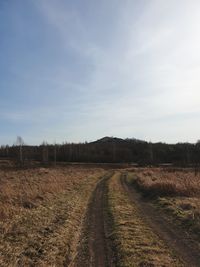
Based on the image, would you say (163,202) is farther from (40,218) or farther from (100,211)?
(40,218)

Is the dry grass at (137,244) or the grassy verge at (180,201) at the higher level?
the grassy verge at (180,201)

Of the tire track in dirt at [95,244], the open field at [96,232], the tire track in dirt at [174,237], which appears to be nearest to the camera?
the tire track in dirt at [95,244]

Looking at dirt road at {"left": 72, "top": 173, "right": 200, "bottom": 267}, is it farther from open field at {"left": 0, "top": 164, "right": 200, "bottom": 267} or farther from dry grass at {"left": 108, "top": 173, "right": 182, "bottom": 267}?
dry grass at {"left": 108, "top": 173, "right": 182, "bottom": 267}

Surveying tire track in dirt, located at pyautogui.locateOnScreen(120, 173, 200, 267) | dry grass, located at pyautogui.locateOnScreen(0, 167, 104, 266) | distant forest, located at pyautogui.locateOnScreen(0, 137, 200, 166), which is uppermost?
distant forest, located at pyautogui.locateOnScreen(0, 137, 200, 166)

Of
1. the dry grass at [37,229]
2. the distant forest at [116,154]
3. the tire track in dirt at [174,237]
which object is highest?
the distant forest at [116,154]

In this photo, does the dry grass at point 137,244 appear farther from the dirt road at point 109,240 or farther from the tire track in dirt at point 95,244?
the tire track in dirt at point 95,244

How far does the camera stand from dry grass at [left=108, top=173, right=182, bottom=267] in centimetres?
904

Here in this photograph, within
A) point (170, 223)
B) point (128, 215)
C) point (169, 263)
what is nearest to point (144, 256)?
point (169, 263)

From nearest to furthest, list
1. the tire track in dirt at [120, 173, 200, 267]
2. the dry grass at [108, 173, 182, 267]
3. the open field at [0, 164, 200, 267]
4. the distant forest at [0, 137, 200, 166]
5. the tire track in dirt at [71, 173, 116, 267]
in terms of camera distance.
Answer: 1. the dry grass at [108, 173, 182, 267]
2. the tire track in dirt at [71, 173, 116, 267]
3. the open field at [0, 164, 200, 267]
4. the tire track in dirt at [120, 173, 200, 267]
5. the distant forest at [0, 137, 200, 166]

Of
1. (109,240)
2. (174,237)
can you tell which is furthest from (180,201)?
(109,240)

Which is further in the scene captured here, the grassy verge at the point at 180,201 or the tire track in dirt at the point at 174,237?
the grassy verge at the point at 180,201

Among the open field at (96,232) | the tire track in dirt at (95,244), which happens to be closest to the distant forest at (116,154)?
the open field at (96,232)

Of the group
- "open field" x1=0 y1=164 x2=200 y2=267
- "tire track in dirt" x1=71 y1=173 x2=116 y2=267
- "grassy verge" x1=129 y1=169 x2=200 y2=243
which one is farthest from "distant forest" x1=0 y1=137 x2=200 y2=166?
"tire track in dirt" x1=71 y1=173 x2=116 y2=267

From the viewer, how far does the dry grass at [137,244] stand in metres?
9.04
